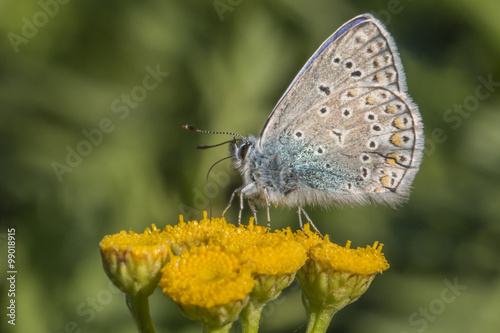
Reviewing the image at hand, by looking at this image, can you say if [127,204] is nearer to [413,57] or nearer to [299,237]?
[299,237]

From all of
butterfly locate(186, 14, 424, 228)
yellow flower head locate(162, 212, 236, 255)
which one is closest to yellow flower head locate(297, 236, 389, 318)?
yellow flower head locate(162, 212, 236, 255)

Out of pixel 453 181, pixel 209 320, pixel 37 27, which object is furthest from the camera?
pixel 453 181

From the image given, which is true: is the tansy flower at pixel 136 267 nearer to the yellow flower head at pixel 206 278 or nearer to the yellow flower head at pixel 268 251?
the yellow flower head at pixel 206 278

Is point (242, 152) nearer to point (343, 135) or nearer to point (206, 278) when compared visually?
point (343, 135)

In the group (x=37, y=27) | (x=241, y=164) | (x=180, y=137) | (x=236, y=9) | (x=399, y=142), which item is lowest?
(x=399, y=142)

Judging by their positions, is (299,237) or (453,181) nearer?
(299,237)

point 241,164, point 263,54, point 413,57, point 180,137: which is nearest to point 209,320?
point 241,164

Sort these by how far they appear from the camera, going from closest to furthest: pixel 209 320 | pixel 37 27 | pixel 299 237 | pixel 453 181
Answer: pixel 209 320 → pixel 299 237 → pixel 37 27 → pixel 453 181
